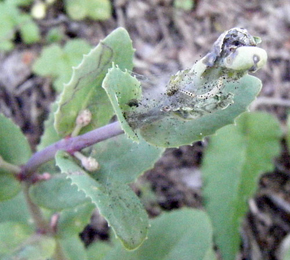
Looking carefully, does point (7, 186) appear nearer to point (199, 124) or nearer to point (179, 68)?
point (199, 124)

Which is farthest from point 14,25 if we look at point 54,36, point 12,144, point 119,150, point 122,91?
point 122,91

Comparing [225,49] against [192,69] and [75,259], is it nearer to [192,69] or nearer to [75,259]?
[192,69]

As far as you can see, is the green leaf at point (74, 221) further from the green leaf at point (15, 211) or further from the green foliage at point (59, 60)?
the green foliage at point (59, 60)

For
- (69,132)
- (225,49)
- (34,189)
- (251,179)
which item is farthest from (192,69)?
(251,179)

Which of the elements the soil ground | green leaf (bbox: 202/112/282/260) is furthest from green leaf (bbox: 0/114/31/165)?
green leaf (bbox: 202/112/282/260)

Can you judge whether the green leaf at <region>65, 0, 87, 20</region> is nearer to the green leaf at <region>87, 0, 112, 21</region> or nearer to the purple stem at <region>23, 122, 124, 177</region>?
the green leaf at <region>87, 0, 112, 21</region>

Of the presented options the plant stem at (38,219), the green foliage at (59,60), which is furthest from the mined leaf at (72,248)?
the green foliage at (59,60)
